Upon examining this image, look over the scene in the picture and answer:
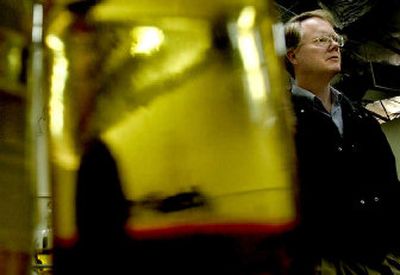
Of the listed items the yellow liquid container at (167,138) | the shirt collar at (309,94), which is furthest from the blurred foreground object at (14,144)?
the shirt collar at (309,94)

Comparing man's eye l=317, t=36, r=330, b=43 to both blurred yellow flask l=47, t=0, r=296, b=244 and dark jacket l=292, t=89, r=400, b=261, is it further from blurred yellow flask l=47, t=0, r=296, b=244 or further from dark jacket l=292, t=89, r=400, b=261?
blurred yellow flask l=47, t=0, r=296, b=244

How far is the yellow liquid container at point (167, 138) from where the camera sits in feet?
1.35

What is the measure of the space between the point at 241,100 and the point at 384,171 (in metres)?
0.50

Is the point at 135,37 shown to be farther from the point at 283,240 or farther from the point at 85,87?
the point at 283,240

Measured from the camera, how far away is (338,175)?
0.80m

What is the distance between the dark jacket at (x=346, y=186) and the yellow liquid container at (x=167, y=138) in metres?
0.30

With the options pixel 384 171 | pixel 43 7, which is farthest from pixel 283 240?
pixel 384 171

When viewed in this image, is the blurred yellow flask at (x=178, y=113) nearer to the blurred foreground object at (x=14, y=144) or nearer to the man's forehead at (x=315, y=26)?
the blurred foreground object at (x=14, y=144)

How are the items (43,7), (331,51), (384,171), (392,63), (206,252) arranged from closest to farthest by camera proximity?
(206,252), (43,7), (384,171), (331,51), (392,63)

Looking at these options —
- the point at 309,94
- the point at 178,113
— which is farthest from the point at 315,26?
the point at 178,113

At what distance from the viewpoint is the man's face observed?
96 centimetres

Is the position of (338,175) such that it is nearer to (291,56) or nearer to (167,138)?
(291,56)

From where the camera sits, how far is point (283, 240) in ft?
1.34

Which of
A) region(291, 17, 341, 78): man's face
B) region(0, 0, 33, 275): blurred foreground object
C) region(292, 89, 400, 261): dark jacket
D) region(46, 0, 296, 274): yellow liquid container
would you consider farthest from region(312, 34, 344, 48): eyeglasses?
region(0, 0, 33, 275): blurred foreground object
